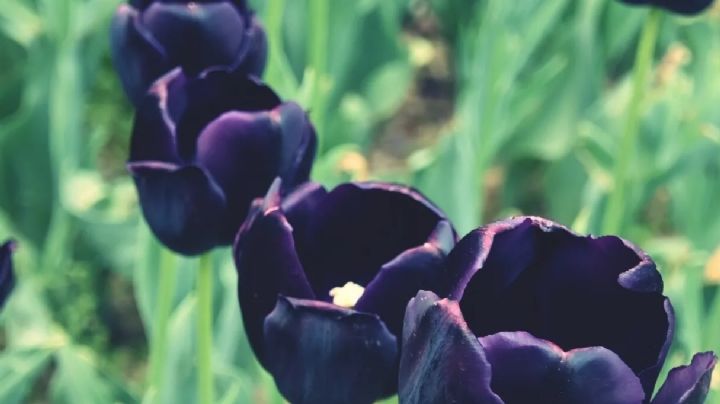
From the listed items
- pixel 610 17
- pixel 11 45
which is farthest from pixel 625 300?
pixel 11 45

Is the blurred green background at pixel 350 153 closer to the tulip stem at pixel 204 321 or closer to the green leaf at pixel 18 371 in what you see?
the green leaf at pixel 18 371

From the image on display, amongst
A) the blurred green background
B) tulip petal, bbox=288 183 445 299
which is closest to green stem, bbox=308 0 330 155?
the blurred green background

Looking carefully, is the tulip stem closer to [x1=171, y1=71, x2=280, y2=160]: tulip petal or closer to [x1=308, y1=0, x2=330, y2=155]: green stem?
[x1=171, y1=71, x2=280, y2=160]: tulip petal

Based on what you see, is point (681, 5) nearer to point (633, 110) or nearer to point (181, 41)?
point (633, 110)

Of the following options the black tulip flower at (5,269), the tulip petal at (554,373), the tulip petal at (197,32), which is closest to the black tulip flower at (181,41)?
the tulip petal at (197,32)

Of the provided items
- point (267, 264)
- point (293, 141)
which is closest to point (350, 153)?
point (293, 141)
